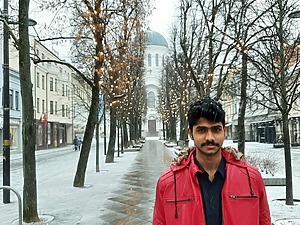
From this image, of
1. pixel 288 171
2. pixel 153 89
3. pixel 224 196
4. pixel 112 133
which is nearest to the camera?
pixel 224 196

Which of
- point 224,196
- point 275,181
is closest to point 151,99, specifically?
point 275,181

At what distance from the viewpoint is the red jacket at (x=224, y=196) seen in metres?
2.29

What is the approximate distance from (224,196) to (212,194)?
8cm

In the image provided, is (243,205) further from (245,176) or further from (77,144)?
(77,144)

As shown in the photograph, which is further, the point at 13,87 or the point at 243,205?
the point at 13,87

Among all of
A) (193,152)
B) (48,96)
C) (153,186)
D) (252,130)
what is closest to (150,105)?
(252,130)

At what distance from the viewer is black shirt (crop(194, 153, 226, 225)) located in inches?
91.5

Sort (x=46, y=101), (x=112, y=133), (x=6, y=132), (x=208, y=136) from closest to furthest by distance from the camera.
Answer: (x=208, y=136) < (x=6, y=132) < (x=112, y=133) < (x=46, y=101)

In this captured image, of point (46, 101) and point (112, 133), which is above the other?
point (46, 101)

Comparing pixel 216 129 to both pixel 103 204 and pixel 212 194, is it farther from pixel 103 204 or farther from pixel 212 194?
pixel 103 204

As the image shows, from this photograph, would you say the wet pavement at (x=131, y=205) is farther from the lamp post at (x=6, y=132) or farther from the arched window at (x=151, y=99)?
the arched window at (x=151, y=99)

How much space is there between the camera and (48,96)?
51.8 meters

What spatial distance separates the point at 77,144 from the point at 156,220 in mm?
46994

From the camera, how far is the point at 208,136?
7.97 ft
